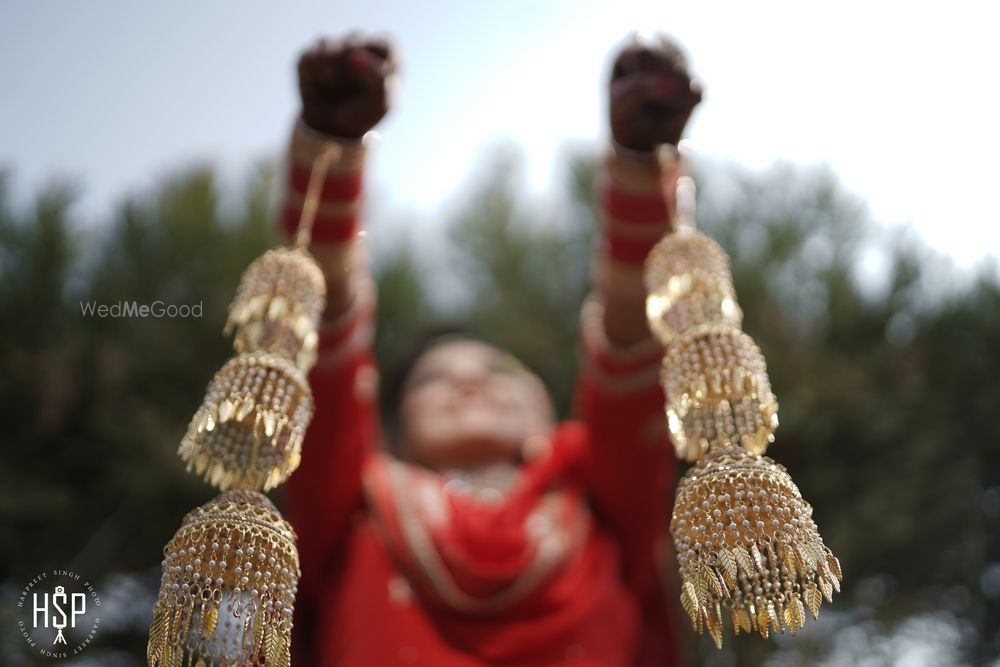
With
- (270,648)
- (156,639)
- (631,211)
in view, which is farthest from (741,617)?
(631,211)

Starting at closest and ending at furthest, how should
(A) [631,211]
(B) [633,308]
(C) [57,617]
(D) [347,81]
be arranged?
(D) [347,81] → (A) [631,211] → (B) [633,308] → (C) [57,617]

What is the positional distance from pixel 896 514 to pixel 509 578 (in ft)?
4.00

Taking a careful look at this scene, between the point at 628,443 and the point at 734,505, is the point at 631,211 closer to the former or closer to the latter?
the point at 628,443

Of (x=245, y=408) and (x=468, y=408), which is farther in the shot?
(x=468, y=408)

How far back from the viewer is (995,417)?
2.49m

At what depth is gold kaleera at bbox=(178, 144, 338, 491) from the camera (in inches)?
42.2

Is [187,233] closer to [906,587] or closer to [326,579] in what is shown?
[326,579]

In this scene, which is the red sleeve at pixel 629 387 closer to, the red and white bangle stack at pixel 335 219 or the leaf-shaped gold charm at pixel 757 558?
the red and white bangle stack at pixel 335 219

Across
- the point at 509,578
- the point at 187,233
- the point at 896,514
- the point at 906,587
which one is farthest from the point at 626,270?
the point at 187,233

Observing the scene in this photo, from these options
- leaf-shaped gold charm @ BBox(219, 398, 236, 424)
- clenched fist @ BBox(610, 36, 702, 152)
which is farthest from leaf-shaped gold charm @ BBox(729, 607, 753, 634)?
clenched fist @ BBox(610, 36, 702, 152)

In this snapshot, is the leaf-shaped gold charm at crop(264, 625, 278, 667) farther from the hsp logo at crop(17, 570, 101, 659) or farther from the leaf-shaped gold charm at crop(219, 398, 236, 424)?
the hsp logo at crop(17, 570, 101, 659)

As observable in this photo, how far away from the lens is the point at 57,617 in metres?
2.02

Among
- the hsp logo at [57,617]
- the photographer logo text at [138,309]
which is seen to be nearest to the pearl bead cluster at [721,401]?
the hsp logo at [57,617]

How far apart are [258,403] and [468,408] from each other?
3.28ft
